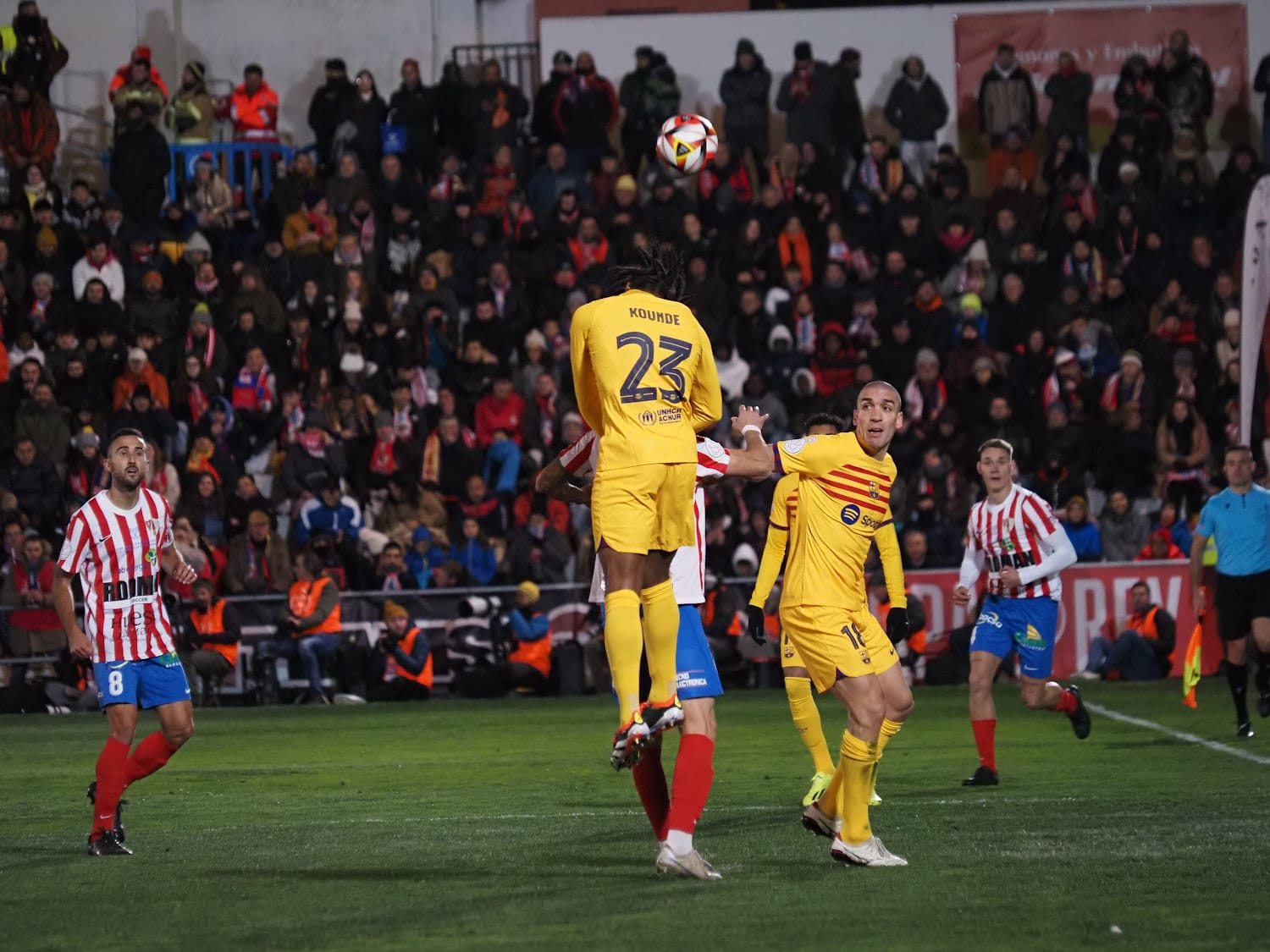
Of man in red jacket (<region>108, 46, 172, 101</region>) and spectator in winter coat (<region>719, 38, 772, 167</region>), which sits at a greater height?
man in red jacket (<region>108, 46, 172, 101</region>)

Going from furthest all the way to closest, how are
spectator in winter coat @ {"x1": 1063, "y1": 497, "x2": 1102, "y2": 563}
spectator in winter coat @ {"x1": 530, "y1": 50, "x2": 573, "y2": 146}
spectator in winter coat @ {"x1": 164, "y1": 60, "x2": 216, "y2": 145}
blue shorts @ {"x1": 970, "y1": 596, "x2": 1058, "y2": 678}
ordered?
spectator in winter coat @ {"x1": 164, "y1": 60, "x2": 216, "y2": 145}, spectator in winter coat @ {"x1": 530, "y1": 50, "x2": 573, "y2": 146}, spectator in winter coat @ {"x1": 1063, "y1": 497, "x2": 1102, "y2": 563}, blue shorts @ {"x1": 970, "y1": 596, "x2": 1058, "y2": 678}

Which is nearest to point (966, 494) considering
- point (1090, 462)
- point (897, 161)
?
point (1090, 462)

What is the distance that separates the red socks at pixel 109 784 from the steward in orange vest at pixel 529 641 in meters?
10.9

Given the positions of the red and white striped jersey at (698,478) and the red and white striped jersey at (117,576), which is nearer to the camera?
the red and white striped jersey at (698,478)

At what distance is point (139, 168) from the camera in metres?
25.2

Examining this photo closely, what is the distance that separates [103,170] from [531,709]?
507 inches

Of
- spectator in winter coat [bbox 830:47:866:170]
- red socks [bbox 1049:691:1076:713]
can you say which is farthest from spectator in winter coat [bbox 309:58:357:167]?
red socks [bbox 1049:691:1076:713]

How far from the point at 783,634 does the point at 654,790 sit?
252 cm

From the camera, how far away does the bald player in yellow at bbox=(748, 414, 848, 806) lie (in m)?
10.7

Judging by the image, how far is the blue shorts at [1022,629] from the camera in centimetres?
1256

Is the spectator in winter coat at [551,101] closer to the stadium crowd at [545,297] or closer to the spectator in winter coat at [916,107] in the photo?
the stadium crowd at [545,297]

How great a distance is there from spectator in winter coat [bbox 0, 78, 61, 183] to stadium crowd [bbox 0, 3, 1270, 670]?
0.13 ft

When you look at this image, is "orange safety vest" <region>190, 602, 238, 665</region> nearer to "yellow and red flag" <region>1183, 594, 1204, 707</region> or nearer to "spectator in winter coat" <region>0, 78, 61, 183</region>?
"spectator in winter coat" <region>0, 78, 61, 183</region>

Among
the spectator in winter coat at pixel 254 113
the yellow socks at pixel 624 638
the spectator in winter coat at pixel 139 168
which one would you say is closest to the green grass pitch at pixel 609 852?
the yellow socks at pixel 624 638
